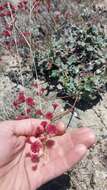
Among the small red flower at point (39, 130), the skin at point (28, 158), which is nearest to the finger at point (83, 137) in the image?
the skin at point (28, 158)

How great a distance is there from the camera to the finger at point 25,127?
9.66 feet

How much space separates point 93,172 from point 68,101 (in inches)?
35.6

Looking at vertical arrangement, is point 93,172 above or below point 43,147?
→ below

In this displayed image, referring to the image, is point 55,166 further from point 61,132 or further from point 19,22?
point 19,22

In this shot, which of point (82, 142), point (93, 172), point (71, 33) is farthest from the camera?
point (71, 33)

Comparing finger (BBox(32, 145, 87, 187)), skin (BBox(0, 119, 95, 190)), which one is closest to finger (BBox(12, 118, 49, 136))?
skin (BBox(0, 119, 95, 190))

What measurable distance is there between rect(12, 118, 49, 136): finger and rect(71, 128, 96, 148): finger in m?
0.32

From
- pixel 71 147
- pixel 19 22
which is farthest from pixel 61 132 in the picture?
pixel 19 22

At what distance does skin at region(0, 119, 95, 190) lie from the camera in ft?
9.10

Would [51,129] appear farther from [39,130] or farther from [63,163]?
[63,163]

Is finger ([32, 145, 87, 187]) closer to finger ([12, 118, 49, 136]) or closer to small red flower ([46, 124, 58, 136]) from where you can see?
small red flower ([46, 124, 58, 136])

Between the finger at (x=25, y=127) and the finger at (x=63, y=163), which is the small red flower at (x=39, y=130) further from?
the finger at (x=63, y=163)

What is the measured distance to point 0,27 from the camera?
16.9 ft

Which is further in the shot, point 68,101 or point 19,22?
point 19,22
